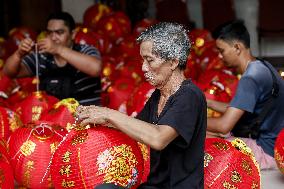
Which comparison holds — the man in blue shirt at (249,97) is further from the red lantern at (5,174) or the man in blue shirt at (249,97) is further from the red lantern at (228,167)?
the red lantern at (5,174)

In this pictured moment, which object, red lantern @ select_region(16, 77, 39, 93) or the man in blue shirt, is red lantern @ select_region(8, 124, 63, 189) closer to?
the man in blue shirt

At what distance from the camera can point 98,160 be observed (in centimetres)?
283

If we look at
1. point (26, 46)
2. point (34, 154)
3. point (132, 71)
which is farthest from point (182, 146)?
point (132, 71)

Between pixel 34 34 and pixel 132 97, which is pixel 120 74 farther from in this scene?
pixel 34 34

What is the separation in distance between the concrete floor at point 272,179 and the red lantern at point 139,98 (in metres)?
1.10

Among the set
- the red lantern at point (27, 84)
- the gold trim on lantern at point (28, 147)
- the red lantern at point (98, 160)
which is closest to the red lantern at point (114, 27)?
the red lantern at point (27, 84)

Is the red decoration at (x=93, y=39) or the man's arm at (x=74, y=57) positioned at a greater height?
the man's arm at (x=74, y=57)

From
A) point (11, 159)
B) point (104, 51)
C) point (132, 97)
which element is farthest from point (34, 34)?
point (11, 159)

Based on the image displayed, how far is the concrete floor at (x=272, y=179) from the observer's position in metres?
3.91

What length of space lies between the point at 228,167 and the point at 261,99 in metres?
0.89

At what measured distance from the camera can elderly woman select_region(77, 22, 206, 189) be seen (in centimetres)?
250

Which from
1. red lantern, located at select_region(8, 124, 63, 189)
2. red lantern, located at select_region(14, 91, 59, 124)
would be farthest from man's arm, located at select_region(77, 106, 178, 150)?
red lantern, located at select_region(14, 91, 59, 124)

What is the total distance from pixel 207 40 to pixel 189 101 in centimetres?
498

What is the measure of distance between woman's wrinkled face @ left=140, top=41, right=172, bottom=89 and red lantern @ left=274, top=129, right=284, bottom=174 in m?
1.40
